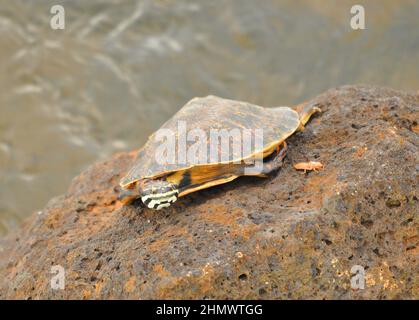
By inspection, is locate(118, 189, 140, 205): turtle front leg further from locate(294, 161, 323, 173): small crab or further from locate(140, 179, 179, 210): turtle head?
locate(294, 161, 323, 173): small crab

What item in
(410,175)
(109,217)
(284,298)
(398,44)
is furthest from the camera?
(398,44)

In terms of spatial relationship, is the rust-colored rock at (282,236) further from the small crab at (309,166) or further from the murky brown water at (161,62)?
the murky brown water at (161,62)

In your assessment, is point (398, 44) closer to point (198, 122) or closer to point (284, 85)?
point (284, 85)

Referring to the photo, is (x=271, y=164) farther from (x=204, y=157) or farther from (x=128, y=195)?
(x=128, y=195)

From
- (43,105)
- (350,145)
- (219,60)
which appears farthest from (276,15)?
(350,145)

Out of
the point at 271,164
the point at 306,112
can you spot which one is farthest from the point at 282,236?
the point at 306,112

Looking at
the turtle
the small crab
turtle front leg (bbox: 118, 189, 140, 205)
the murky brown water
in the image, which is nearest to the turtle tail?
the turtle

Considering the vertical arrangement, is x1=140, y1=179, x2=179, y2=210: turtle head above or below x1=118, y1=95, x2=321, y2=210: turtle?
below

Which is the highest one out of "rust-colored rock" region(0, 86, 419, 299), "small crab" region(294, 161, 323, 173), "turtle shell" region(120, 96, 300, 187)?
"turtle shell" region(120, 96, 300, 187)
